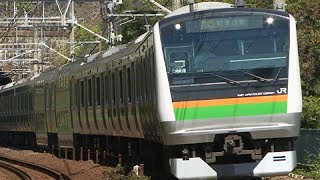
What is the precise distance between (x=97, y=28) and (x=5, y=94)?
145ft

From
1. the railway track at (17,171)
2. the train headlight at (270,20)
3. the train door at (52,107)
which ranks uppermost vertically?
the train headlight at (270,20)

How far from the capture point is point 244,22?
1269 cm

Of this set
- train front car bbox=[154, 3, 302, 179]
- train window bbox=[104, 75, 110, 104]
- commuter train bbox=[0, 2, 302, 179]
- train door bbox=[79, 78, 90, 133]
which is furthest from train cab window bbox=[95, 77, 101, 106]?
train front car bbox=[154, 3, 302, 179]

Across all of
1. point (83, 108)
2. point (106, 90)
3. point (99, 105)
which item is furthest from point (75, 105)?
point (106, 90)

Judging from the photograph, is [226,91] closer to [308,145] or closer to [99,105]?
[308,145]

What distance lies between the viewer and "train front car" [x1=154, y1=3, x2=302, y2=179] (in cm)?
1227

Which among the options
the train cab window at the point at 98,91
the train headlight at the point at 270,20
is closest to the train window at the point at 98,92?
the train cab window at the point at 98,91

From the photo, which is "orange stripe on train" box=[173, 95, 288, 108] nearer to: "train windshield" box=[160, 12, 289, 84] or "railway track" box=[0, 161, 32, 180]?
"train windshield" box=[160, 12, 289, 84]

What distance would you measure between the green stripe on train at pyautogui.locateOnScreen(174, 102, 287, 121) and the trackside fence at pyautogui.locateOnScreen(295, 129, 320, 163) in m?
4.68

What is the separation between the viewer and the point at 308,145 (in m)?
17.6

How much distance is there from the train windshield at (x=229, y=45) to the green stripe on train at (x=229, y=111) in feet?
1.41

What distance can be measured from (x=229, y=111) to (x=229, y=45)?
3.44ft

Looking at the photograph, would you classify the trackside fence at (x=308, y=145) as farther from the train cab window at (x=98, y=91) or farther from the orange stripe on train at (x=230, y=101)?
the train cab window at (x=98, y=91)

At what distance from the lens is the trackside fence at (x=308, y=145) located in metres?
17.1
